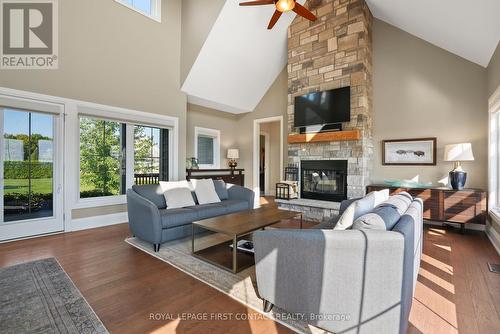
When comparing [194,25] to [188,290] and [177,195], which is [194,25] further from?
[188,290]

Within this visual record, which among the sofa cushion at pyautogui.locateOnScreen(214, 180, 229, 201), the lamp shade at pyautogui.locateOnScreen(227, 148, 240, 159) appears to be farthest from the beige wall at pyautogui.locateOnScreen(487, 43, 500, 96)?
the lamp shade at pyautogui.locateOnScreen(227, 148, 240, 159)

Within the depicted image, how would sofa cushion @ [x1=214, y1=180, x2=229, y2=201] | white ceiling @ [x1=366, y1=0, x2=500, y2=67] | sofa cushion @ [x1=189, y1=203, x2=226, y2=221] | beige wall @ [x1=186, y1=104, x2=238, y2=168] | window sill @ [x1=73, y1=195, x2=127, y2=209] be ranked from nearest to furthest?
white ceiling @ [x1=366, y1=0, x2=500, y2=67] < sofa cushion @ [x1=189, y1=203, x2=226, y2=221] < window sill @ [x1=73, y1=195, x2=127, y2=209] < sofa cushion @ [x1=214, y1=180, x2=229, y2=201] < beige wall @ [x1=186, y1=104, x2=238, y2=168]

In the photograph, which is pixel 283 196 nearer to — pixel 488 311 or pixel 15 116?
pixel 488 311

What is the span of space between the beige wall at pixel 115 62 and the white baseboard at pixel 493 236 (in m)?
5.44

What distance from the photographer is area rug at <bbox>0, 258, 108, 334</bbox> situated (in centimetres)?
166

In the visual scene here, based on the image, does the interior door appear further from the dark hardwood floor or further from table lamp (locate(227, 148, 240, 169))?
table lamp (locate(227, 148, 240, 169))

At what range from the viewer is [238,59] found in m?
5.67

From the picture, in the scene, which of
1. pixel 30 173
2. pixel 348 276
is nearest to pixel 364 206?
pixel 348 276

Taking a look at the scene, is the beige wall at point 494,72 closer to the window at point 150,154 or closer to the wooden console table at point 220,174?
the wooden console table at point 220,174

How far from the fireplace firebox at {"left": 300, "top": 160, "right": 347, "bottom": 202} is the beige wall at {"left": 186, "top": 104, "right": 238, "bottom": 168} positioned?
273 cm

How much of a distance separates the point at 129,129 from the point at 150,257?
2.86 metres

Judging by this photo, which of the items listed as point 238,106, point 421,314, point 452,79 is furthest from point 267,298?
point 238,106

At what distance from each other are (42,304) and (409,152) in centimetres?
554

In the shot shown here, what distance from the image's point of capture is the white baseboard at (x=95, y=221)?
3.99 meters
